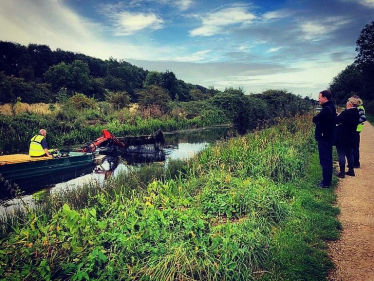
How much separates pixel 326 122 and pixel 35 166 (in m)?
9.92

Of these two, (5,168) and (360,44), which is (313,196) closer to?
(5,168)

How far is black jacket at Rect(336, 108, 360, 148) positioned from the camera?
657 centimetres

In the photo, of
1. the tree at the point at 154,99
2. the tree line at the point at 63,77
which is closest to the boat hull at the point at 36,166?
the tree at the point at 154,99

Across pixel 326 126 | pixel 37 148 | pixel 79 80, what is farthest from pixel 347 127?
pixel 79 80

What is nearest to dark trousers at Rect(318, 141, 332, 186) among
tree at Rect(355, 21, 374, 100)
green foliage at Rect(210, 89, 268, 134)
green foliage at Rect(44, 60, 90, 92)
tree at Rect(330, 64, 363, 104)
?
green foliage at Rect(210, 89, 268, 134)

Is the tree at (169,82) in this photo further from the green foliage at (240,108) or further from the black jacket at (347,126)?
the black jacket at (347,126)

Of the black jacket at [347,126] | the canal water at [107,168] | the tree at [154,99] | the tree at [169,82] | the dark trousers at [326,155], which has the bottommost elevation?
the canal water at [107,168]

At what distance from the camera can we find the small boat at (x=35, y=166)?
9.39 meters

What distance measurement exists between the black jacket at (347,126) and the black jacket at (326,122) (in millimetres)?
956

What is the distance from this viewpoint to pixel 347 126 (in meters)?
6.68

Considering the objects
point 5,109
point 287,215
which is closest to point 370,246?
point 287,215

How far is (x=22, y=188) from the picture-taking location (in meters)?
9.07

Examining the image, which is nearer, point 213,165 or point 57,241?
point 57,241

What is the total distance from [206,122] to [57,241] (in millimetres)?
25912
